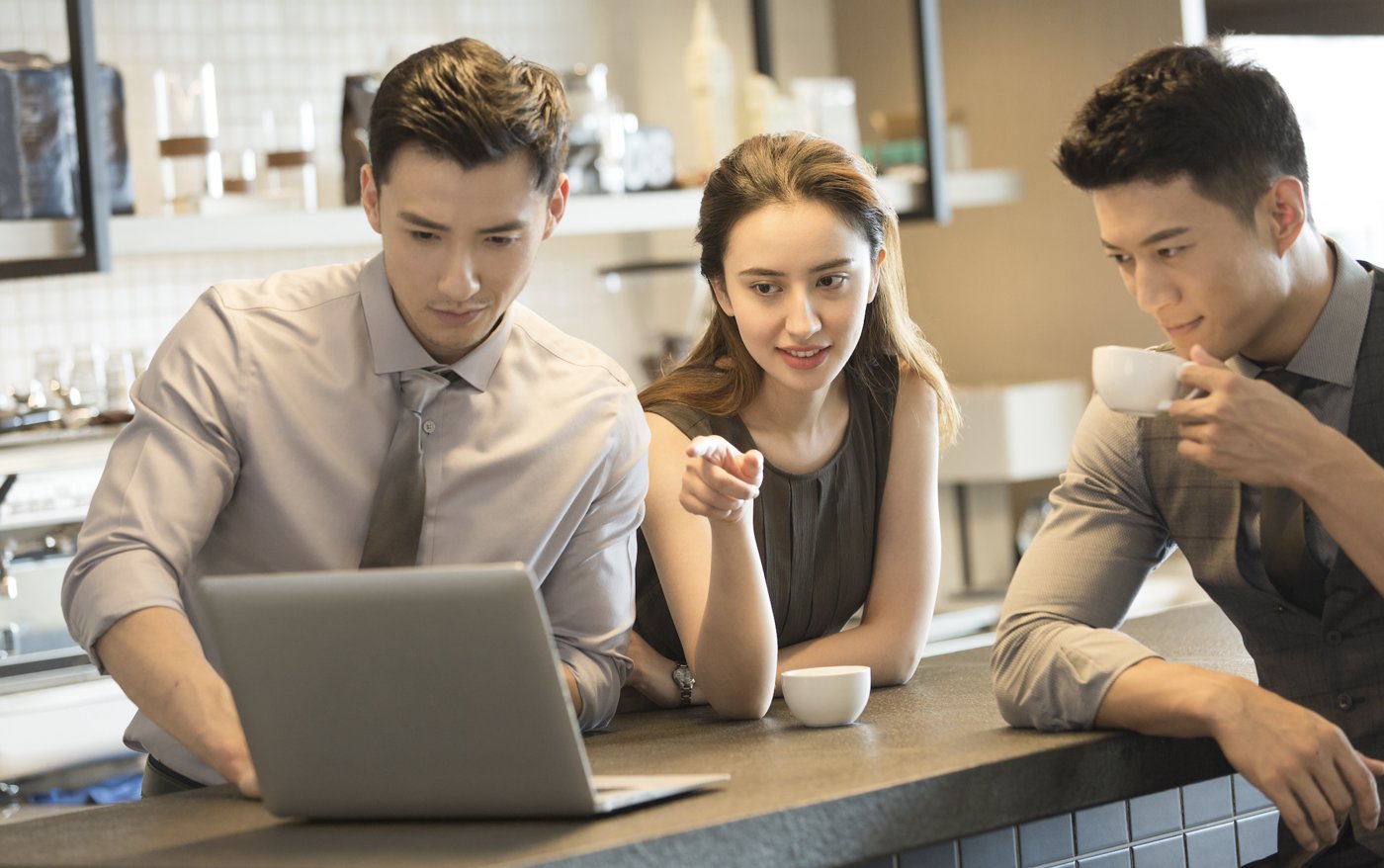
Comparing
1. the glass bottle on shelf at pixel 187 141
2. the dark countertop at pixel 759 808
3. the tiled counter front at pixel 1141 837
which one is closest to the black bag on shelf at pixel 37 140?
the glass bottle on shelf at pixel 187 141

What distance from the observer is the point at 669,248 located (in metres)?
4.70

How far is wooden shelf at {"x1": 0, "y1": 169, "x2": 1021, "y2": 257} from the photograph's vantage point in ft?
9.91

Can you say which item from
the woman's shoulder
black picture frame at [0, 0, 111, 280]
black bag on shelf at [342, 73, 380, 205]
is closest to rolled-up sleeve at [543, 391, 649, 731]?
the woman's shoulder

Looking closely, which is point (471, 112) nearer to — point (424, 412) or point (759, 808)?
point (424, 412)

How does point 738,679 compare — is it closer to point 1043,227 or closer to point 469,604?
point 469,604

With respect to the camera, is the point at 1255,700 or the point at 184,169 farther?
the point at 184,169

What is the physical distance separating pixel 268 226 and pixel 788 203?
1702 mm

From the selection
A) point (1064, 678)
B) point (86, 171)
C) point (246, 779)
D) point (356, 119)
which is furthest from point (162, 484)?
point (356, 119)

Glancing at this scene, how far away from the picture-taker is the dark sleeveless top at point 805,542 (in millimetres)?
2070

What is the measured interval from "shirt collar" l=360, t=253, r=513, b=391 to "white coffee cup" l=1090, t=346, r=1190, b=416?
0.68 metres

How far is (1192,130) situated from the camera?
1.59 m

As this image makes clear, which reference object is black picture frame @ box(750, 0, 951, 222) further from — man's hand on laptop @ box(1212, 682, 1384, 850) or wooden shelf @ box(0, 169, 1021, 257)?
man's hand on laptop @ box(1212, 682, 1384, 850)

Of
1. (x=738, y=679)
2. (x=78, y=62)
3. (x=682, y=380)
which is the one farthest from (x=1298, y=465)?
(x=78, y=62)

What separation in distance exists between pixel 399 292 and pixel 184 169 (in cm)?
190
